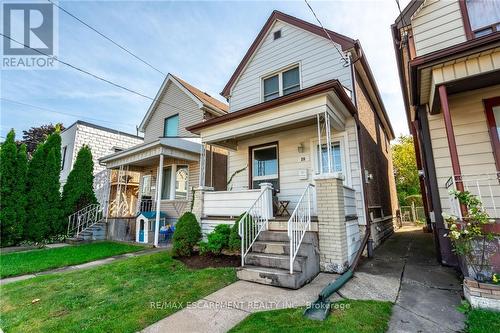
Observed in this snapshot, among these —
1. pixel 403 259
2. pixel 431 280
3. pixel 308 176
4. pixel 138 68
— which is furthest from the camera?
pixel 138 68

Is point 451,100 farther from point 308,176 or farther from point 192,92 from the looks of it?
point 192,92

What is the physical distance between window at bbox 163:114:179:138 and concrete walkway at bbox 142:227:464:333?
9.80 m

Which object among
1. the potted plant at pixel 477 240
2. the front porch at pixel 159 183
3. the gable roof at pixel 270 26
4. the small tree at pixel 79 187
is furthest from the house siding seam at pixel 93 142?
the potted plant at pixel 477 240

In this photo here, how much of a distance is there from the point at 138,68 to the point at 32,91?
4.34 metres

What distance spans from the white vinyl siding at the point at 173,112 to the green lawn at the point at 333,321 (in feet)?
31.7

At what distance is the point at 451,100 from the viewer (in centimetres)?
499

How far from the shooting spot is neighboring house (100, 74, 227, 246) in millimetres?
9531

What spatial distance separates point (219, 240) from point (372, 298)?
11.1 ft

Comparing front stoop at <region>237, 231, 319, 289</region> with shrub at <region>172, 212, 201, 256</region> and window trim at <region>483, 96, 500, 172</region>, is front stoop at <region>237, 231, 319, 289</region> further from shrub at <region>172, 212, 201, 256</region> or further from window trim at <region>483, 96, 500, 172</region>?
window trim at <region>483, 96, 500, 172</region>

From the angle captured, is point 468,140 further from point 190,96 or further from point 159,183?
point 190,96

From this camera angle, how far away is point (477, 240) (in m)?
3.18

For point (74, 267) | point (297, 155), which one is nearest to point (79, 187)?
point (74, 267)

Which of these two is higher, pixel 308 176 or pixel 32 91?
pixel 32 91

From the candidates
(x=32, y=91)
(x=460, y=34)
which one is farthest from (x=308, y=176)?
(x=32, y=91)
